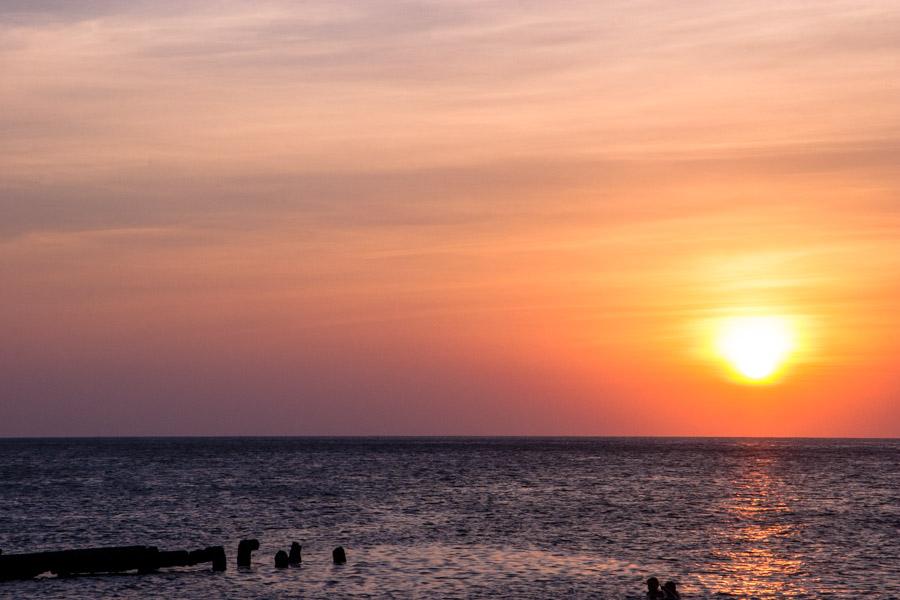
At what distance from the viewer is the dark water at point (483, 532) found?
4566 centimetres

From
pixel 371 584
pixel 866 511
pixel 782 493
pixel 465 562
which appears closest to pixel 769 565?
pixel 465 562

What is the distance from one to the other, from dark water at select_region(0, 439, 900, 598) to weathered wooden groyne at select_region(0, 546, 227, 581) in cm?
57

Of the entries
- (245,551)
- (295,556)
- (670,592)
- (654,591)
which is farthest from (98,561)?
(670,592)

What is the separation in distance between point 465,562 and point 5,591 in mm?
19115

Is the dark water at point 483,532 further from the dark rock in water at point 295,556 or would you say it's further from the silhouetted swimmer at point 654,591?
the silhouetted swimmer at point 654,591

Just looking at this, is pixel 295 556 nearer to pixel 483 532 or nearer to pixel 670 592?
pixel 483 532

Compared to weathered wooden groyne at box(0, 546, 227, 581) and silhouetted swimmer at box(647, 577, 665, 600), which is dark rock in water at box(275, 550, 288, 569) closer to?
weathered wooden groyne at box(0, 546, 227, 581)

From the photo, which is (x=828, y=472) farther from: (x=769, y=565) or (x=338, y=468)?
(x=769, y=565)

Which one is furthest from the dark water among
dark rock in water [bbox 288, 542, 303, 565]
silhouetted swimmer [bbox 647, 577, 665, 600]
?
silhouetted swimmer [bbox 647, 577, 665, 600]

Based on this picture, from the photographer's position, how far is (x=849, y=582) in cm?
4650

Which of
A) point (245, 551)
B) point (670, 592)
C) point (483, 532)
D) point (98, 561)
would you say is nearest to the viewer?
point (670, 592)

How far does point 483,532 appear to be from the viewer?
210 ft

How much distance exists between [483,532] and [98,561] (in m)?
23.1

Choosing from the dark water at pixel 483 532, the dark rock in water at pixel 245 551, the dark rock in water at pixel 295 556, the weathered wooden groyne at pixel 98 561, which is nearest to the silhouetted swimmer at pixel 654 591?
the dark water at pixel 483 532
